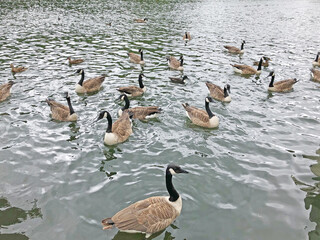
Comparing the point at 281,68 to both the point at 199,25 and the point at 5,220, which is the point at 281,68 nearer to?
the point at 199,25

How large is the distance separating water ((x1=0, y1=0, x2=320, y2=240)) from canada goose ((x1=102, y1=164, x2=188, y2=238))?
0.38 m

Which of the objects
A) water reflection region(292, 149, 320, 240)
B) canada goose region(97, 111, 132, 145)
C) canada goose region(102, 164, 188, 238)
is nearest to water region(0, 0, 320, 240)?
water reflection region(292, 149, 320, 240)

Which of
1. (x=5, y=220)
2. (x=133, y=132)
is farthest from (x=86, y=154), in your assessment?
(x=5, y=220)

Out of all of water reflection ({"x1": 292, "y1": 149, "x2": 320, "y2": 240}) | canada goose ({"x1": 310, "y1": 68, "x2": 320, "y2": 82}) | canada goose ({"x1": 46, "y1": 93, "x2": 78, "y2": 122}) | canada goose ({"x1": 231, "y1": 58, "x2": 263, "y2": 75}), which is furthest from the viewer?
canada goose ({"x1": 231, "y1": 58, "x2": 263, "y2": 75})

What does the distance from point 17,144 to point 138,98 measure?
6.66 metres

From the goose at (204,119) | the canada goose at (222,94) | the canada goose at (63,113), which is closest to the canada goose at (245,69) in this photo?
the canada goose at (222,94)

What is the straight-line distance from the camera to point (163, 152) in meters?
10.4

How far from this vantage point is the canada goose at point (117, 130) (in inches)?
423

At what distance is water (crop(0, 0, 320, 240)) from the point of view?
7.54 m

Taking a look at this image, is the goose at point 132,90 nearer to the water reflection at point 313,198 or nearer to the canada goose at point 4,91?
the canada goose at point 4,91

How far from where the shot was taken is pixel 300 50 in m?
24.6

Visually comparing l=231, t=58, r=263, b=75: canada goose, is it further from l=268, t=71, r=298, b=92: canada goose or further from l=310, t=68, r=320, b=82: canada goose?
l=310, t=68, r=320, b=82: canada goose

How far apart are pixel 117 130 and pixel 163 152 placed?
2034 mm

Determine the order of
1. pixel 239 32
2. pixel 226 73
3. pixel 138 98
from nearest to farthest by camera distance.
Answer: pixel 138 98 → pixel 226 73 → pixel 239 32
